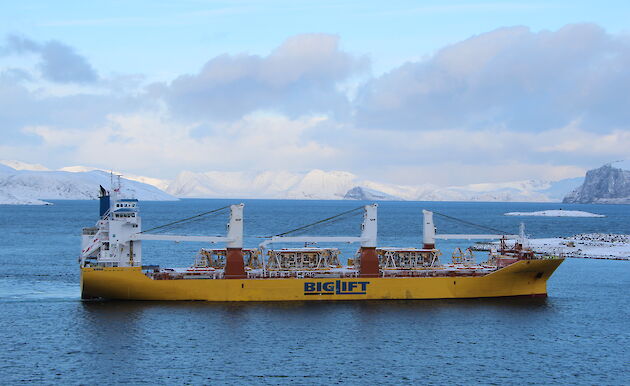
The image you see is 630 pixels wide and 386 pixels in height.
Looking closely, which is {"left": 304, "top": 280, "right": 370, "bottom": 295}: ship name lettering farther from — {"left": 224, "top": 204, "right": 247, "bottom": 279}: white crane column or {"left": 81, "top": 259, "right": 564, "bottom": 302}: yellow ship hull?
{"left": 224, "top": 204, "right": 247, "bottom": 279}: white crane column

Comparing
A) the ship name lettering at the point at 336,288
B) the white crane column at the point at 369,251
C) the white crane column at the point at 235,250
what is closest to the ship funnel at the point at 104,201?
the white crane column at the point at 235,250

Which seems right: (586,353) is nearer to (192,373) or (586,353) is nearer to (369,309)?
(369,309)

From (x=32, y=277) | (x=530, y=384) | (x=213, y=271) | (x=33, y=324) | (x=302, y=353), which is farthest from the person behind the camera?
(x=32, y=277)

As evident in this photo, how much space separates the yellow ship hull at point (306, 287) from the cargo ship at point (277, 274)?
0.08 meters

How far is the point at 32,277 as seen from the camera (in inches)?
2854

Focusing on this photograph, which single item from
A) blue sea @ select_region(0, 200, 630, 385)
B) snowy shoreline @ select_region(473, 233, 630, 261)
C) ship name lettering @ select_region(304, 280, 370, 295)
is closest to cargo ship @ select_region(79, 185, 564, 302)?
ship name lettering @ select_region(304, 280, 370, 295)

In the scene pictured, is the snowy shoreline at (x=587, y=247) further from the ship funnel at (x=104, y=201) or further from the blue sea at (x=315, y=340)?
the ship funnel at (x=104, y=201)

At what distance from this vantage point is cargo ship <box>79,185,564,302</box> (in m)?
57.0

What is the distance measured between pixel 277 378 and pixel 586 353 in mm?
19461

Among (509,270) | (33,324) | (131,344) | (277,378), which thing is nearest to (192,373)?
(277,378)

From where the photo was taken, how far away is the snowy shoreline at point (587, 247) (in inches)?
3900

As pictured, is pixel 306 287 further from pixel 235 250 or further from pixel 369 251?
pixel 235 250

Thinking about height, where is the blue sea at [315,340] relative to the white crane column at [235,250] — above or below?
below

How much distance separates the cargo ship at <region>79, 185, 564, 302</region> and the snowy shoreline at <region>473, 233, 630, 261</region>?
31.4m
